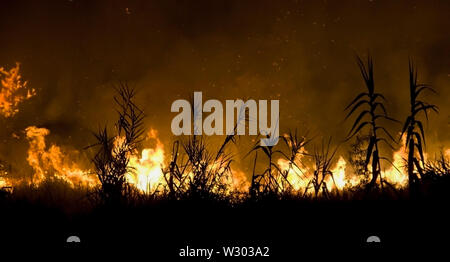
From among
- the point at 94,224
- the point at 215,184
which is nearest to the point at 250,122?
the point at 215,184

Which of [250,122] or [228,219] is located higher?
[250,122]

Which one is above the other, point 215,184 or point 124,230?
point 215,184

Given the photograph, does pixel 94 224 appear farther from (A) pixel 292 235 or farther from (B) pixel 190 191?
(A) pixel 292 235

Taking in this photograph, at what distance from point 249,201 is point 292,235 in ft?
4.34

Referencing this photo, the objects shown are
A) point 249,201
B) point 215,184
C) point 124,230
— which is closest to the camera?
point 124,230

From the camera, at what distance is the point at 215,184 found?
7289 millimetres

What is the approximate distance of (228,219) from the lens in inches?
241
